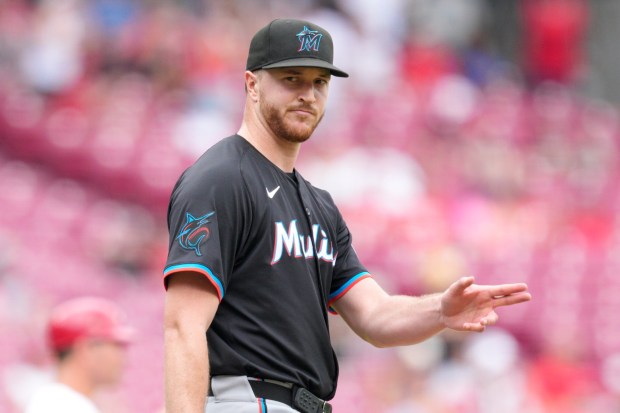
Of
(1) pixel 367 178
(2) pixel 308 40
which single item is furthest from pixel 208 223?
(1) pixel 367 178

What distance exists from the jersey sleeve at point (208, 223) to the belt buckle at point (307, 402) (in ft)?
1.22

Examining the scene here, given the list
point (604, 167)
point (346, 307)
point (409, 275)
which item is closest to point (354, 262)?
point (346, 307)

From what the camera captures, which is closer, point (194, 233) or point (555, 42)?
point (194, 233)

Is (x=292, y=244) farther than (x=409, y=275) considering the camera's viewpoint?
No

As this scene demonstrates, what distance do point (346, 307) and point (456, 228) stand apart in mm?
7775

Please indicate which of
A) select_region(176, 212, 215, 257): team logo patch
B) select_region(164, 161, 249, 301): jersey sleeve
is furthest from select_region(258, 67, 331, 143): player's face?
select_region(176, 212, 215, 257): team logo patch

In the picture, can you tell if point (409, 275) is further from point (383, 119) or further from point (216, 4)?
point (216, 4)

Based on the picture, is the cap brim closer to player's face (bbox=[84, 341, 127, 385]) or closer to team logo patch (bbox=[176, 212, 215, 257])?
team logo patch (bbox=[176, 212, 215, 257])

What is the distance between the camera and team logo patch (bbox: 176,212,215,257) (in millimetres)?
3225

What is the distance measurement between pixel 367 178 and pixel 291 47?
8.24 m

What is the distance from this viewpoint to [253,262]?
3371 millimetres

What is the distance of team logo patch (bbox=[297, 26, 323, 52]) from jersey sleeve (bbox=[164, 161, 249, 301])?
0.43 m

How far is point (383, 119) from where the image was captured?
13047 mm

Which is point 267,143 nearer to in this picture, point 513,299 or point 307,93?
point 307,93
